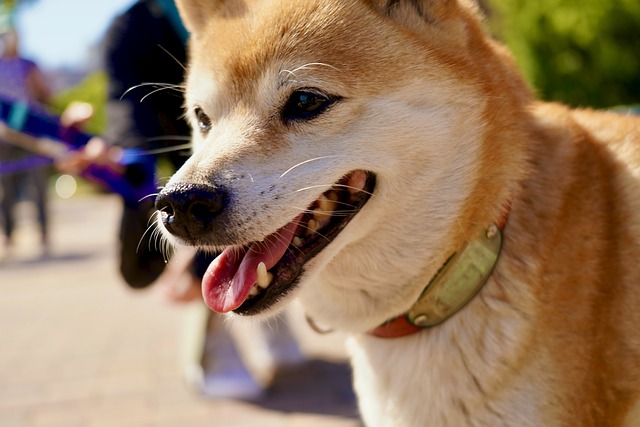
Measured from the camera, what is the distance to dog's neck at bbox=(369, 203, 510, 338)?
199cm

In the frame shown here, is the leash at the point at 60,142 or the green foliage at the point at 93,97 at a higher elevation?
the leash at the point at 60,142

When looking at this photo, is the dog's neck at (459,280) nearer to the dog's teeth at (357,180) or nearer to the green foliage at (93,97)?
the dog's teeth at (357,180)

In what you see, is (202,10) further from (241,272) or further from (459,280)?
(459,280)

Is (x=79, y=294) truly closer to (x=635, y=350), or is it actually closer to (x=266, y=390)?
(x=266, y=390)

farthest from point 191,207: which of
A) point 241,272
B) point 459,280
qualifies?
point 459,280

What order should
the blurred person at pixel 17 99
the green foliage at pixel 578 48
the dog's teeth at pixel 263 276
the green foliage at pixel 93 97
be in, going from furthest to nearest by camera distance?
the green foliage at pixel 93 97
the blurred person at pixel 17 99
the green foliage at pixel 578 48
the dog's teeth at pixel 263 276

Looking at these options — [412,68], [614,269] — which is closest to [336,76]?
[412,68]

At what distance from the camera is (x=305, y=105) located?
2012 mm

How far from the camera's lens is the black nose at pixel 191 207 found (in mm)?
1832

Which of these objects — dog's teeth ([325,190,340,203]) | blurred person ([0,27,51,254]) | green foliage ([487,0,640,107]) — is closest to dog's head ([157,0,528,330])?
dog's teeth ([325,190,340,203])

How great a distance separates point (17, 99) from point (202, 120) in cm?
574

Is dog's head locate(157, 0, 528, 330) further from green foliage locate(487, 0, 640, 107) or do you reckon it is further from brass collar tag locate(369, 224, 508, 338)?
green foliage locate(487, 0, 640, 107)

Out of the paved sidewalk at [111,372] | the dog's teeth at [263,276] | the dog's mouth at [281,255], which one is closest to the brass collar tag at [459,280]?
the dog's mouth at [281,255]

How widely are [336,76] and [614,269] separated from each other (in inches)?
37.0
